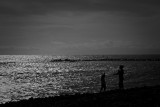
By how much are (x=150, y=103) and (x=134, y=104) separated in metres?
0.86

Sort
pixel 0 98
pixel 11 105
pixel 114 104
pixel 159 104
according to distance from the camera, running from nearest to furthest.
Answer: pixel 159 104
pixel 114 104
pixel 11 105
pixel 0 98

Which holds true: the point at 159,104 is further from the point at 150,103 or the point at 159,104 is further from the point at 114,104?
the point at 114,104

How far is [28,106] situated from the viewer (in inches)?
578

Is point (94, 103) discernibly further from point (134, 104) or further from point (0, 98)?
point (0, 98)

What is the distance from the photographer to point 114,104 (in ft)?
42.2

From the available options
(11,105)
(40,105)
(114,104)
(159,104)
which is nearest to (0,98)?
(11,105)

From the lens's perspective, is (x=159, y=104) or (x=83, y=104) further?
(x=83, y=104)

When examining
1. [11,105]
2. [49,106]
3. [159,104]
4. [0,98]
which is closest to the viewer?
[159,104]

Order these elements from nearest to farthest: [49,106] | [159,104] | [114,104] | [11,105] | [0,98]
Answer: [159,104] → [114,104] → [49,106] → [11,105] → [0,98]

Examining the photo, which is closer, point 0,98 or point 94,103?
point 94,103

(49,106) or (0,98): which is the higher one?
(49,106)

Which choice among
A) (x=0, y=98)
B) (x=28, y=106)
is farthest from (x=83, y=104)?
(x=0, y=98)

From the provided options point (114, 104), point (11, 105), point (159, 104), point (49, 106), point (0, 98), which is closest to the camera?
point (159, 104)

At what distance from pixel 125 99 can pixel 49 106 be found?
15.4 feet
